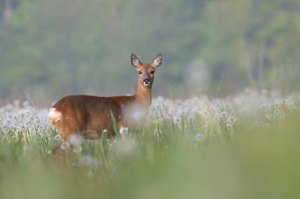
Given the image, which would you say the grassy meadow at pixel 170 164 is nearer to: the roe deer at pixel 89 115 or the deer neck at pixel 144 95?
the roe deer at pixel 89 115

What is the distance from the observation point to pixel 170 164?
4.33 meters

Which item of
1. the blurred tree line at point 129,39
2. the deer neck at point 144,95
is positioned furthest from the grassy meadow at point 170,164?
the blurred tree line at point 129,39

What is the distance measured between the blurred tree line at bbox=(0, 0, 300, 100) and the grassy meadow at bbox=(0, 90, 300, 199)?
38208 millimetres

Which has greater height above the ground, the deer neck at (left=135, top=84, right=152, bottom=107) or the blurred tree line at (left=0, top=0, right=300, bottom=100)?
the blurred tree line at (left=0, top=0, right=300, bottom=100)

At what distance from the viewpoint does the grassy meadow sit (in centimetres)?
371

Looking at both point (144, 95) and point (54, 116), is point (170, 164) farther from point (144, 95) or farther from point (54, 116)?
point (144, 95)

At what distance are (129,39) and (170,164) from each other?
4790 cm

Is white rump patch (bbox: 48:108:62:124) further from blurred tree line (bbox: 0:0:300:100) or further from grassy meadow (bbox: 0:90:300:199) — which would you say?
blurred tree line (bbox: 0:0:300:100)

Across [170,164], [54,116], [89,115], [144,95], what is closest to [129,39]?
[144,95]

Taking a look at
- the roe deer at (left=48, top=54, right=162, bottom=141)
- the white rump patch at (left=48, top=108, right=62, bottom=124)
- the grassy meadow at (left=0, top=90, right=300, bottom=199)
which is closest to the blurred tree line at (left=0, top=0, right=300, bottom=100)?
the roe deer at (left=48, top=54, right=162, bottom=141)

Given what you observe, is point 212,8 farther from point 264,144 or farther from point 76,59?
point 264,144

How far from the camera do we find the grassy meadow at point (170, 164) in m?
3.71

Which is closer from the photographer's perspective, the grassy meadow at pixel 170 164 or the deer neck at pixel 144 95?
the grassy meadow at pixel 170 164

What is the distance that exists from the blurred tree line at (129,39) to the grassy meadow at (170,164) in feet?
125
